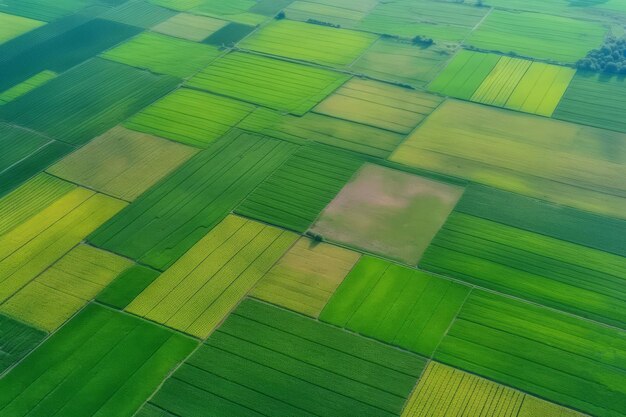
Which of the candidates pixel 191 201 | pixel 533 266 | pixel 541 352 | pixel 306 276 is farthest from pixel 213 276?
pixel 533 266

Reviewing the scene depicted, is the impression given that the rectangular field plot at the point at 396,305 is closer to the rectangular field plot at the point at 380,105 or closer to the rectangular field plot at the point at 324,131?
the rectangular field plot at the point at 324,131

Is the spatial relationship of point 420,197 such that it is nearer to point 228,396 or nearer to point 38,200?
point 228,396

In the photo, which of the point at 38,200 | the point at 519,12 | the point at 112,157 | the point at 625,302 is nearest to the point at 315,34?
the point at 519,12

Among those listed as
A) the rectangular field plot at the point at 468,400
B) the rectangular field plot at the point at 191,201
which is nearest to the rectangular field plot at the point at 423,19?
the rectangular field plot at the point at 191,201

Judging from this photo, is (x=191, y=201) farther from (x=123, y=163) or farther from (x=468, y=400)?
(x=468, y=400)

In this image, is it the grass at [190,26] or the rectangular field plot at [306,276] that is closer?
the rectangular field plot at [306,276]

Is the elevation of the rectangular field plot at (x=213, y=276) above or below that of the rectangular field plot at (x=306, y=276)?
above
